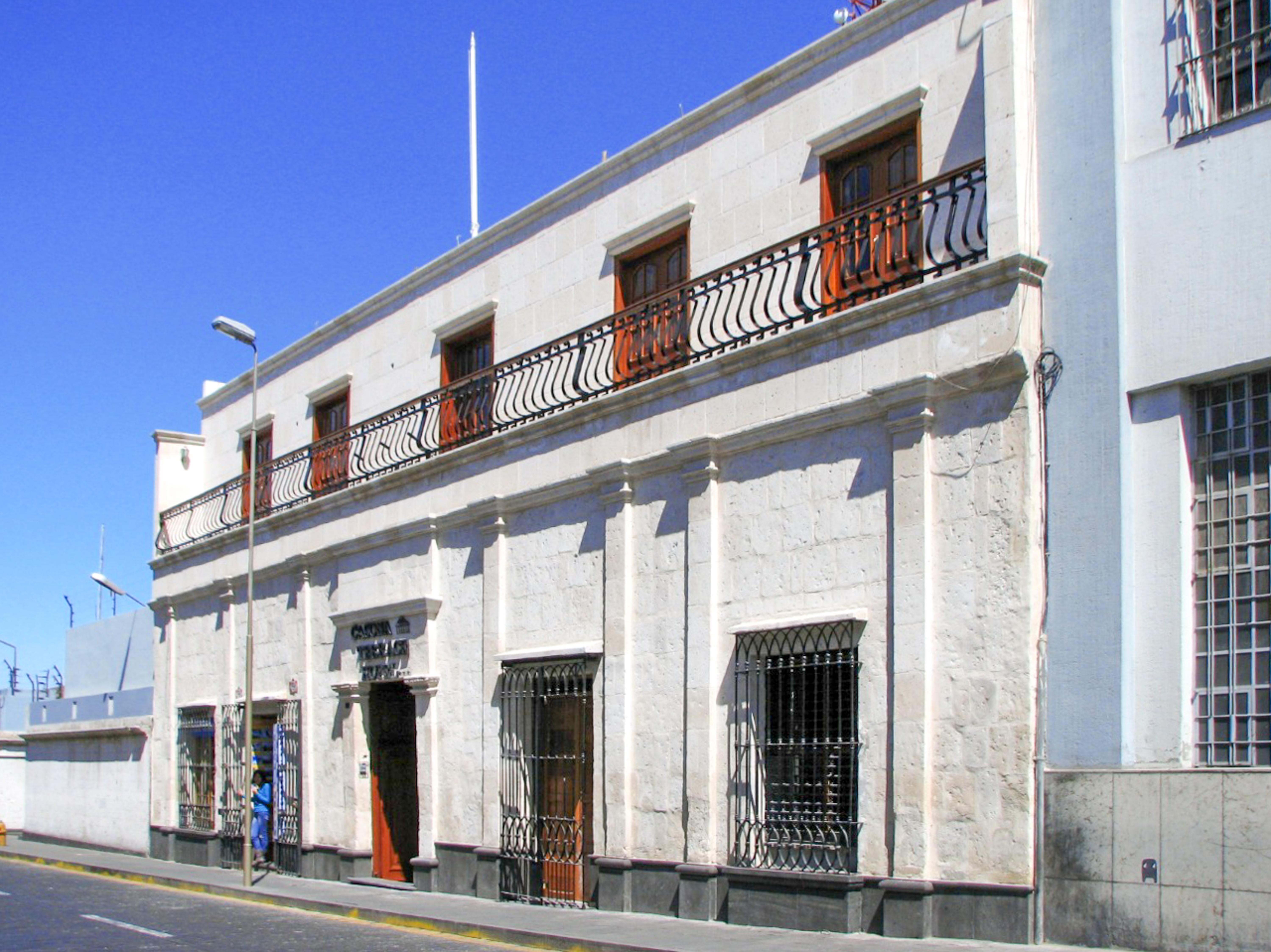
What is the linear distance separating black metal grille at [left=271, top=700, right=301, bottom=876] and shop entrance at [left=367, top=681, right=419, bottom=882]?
1.72m

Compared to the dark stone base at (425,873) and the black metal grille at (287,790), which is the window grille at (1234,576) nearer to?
the dark stone base at (425,873)

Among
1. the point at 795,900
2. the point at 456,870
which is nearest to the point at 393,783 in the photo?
the point at 456,870

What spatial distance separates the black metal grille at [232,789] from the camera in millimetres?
21906

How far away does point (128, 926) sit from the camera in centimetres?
1477

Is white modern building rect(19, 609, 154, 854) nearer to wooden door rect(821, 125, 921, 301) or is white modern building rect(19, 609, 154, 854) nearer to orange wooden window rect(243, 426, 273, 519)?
orange wooden window rect(243, 426, 273, 519)

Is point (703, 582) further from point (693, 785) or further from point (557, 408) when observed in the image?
point (557, 408)

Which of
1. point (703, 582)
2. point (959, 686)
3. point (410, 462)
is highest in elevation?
Result: point (410, 462)

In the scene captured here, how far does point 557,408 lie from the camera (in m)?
15.9

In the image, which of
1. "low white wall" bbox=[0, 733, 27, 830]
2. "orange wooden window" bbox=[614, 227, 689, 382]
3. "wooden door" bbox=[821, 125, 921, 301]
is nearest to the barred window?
"orange wooden window" bbox=[614, 227, 689, 382]

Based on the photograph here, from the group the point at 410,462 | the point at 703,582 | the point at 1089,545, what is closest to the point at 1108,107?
the point at 1089,545

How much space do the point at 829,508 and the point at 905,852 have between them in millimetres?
2773

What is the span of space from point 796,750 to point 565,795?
3767 millimetres

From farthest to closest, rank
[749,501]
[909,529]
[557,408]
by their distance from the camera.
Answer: [557,408] → [749,501] → [909,529]

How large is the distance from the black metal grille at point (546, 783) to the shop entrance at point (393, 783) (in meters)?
3.21
